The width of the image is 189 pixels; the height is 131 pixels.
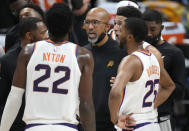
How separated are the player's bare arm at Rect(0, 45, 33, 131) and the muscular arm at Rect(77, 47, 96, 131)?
45 cm

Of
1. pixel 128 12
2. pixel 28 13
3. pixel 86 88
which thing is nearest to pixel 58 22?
pixel 86 88

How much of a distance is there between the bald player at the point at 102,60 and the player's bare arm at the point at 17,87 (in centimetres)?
162

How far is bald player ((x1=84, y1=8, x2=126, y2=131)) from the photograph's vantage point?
6.46 metres

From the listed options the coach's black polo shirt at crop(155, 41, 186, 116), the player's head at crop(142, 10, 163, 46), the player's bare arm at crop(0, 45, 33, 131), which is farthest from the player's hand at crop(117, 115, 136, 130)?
the player's head at crop(142, 10, 163, 46)

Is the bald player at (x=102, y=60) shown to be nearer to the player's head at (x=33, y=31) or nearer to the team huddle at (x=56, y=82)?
the player's head at (x=33, y=31)

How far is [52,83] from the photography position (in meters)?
4.86

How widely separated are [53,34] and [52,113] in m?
0.68

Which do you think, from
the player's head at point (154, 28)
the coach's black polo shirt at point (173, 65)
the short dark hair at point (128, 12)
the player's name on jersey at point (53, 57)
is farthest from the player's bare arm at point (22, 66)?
the coach's black polo shirt at point (173, 65)

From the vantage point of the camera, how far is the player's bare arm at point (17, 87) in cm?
491

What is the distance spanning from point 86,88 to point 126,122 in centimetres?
81

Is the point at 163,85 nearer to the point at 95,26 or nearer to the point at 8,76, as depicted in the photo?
the point at 95,26

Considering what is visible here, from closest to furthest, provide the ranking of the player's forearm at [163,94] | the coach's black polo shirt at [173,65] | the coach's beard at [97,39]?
1. the player's forearm at [163,94]
2. the coach's beard at [97,39]
3. the coach's black polo shirt at [173,65]

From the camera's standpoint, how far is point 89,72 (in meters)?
4.97

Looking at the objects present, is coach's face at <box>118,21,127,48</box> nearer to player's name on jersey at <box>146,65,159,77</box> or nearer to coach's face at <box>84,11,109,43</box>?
player's name on jersey at <box>146,65,159,77</box>
